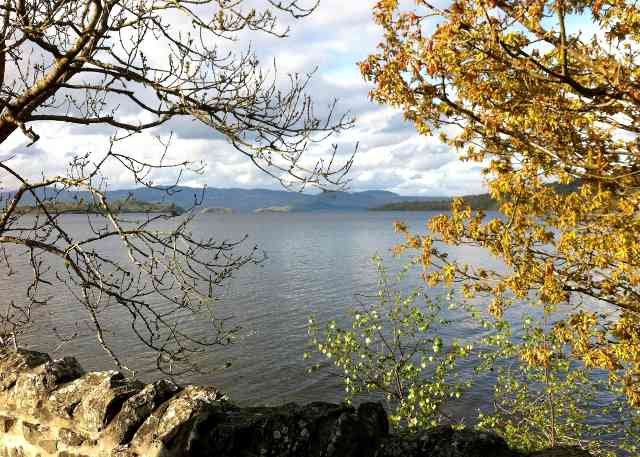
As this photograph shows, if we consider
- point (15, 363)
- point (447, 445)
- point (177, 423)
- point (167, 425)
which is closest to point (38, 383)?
point (15, 363)

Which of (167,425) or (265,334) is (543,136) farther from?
(265,334)

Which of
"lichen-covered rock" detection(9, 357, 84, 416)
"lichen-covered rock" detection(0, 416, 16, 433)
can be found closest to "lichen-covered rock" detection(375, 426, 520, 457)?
"lichen-covered rock" detection(9, 357, 84, 416)

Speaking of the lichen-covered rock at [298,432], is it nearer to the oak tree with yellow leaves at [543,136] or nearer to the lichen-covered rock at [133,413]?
the lichen-covered rock at [133,413]

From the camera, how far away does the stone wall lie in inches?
151

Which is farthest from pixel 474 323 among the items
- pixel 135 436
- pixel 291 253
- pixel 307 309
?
pixel 291 253

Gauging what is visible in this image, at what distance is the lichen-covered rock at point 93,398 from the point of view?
16.8 feet

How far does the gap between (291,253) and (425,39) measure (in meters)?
68.4

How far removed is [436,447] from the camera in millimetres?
3594

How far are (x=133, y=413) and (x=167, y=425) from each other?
0.51 m

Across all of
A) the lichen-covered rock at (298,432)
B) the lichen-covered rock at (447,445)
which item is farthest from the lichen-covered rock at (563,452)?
the lichen-covered rock at (298,432)

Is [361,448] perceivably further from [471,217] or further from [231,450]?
[471,217]

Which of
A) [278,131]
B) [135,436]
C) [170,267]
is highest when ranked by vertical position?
[278,131]

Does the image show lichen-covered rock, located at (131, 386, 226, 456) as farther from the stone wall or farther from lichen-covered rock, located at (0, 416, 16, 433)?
lichen-covered rock, located at (0, 416, 16, 433)

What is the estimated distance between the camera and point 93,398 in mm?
5250
